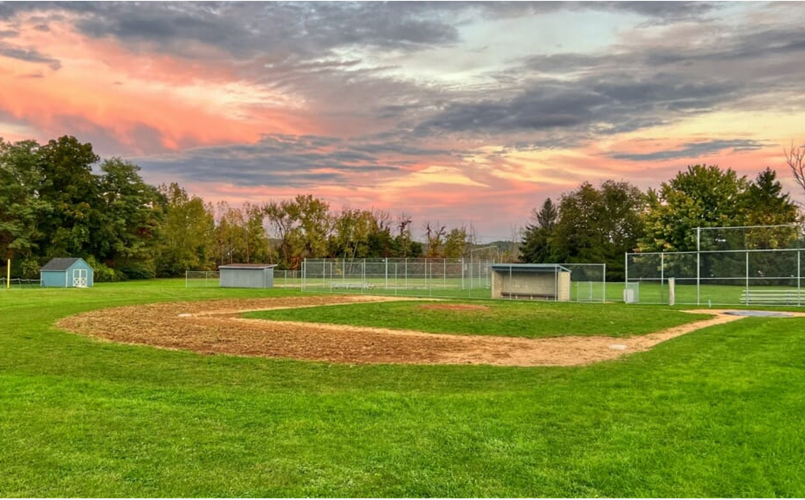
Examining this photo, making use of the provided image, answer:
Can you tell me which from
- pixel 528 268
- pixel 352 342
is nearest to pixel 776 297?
pixel 528 268

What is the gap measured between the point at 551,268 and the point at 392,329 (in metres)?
16.6

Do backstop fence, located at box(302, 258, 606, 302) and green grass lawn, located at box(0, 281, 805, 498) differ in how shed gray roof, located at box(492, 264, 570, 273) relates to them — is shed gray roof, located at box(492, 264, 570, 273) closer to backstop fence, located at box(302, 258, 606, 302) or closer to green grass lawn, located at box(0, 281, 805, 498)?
backstop fence, located at box(302, 258, 606, 302)

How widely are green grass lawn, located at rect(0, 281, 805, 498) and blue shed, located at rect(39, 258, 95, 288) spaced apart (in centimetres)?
4302

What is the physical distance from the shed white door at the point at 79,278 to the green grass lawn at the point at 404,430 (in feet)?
141

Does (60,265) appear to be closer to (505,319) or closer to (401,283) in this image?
(401,283)

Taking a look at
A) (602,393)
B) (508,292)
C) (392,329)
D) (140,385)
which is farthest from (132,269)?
(602,393)

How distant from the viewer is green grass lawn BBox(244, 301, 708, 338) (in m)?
15.3

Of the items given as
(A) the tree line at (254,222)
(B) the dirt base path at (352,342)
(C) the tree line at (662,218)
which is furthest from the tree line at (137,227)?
(B) the dirt base path at (352,342)

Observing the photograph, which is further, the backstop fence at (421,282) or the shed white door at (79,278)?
the shed white door at (79,278)

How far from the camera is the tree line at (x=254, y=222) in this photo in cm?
5334

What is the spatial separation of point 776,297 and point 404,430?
2466 cm

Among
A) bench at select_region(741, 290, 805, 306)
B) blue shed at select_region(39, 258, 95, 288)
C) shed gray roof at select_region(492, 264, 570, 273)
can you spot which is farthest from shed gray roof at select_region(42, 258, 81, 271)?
bench at select_region(741, 290, 805, 306)

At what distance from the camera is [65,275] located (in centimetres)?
4581

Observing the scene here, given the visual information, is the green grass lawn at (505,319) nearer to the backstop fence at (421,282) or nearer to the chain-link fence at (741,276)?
the chain-link fence at (741,276)
